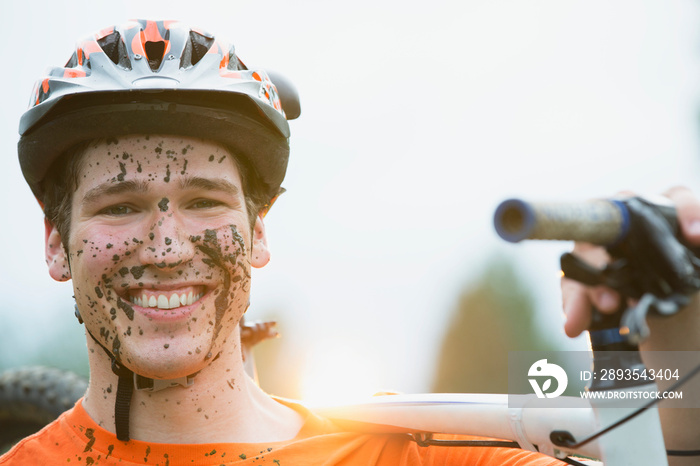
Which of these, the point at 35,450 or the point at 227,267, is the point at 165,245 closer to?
the point at 227,267

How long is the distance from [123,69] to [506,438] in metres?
2.71

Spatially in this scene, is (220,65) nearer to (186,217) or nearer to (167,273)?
(186,217)

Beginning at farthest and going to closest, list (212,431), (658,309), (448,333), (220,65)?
(448,333), (220,65), (212,431), (658,309)

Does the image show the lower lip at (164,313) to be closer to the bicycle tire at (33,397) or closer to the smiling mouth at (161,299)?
the smiling mouth at (161,299)

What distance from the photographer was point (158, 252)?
321 centimetres

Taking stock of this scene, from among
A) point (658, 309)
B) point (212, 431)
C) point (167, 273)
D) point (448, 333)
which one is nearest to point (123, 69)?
point (167, 273)

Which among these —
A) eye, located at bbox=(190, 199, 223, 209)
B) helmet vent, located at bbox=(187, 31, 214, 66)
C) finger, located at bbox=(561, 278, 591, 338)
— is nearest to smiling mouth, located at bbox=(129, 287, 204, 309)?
eye, located at bbox=(190, 199, 223, 209)

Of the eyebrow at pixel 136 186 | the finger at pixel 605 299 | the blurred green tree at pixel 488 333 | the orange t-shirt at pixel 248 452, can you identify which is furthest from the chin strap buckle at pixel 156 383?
the blurred green tree at pixel 488 333

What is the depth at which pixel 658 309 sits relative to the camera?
1.82 m

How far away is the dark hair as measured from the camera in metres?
3.50

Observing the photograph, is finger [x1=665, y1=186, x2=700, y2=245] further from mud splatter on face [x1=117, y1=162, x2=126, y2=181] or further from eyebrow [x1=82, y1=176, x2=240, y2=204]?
mud splatter on face [x1=117, y1=162, x2=126, y2=181]

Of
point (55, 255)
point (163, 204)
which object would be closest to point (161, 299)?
point (163, 204)

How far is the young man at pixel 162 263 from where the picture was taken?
3.23 metres

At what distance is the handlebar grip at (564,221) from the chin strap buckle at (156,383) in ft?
7.22
